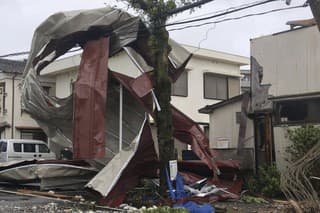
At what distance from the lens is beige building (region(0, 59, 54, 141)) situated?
108 ft

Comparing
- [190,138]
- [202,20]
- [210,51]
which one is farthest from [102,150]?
[210,51]

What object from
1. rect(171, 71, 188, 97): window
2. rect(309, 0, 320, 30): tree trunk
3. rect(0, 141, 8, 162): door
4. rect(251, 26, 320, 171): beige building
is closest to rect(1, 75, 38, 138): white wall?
rect(0, 141, 8, 162): door

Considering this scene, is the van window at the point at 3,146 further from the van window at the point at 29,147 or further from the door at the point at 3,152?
Answer: the van window at the point at 29,147

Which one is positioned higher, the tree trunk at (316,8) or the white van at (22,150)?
the tree trunk at (316,8)

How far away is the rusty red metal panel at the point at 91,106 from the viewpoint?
12.9 m

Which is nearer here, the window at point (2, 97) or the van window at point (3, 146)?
the van window at point (3, 146)

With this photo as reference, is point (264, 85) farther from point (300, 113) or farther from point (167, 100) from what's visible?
point (167, 100)

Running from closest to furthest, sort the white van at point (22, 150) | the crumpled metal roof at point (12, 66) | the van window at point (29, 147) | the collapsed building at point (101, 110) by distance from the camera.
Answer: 1. the collapsed building at point (101, 110)
2. the white van at point (22, 150)
3. the van window at point (29, 147)
4. the crumpled metal roof at point (12, 66)

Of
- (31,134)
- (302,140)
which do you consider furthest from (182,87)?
(302,140)

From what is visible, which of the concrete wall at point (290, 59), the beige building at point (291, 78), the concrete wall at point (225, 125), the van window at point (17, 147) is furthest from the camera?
the van window at point (17, 147)

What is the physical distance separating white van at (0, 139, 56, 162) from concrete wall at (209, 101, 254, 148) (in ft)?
31.6

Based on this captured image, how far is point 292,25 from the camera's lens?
711 inches

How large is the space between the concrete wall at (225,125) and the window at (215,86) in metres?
9.92

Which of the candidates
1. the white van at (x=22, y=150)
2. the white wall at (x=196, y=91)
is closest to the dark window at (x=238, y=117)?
the white wall at (x=196, y=91)
